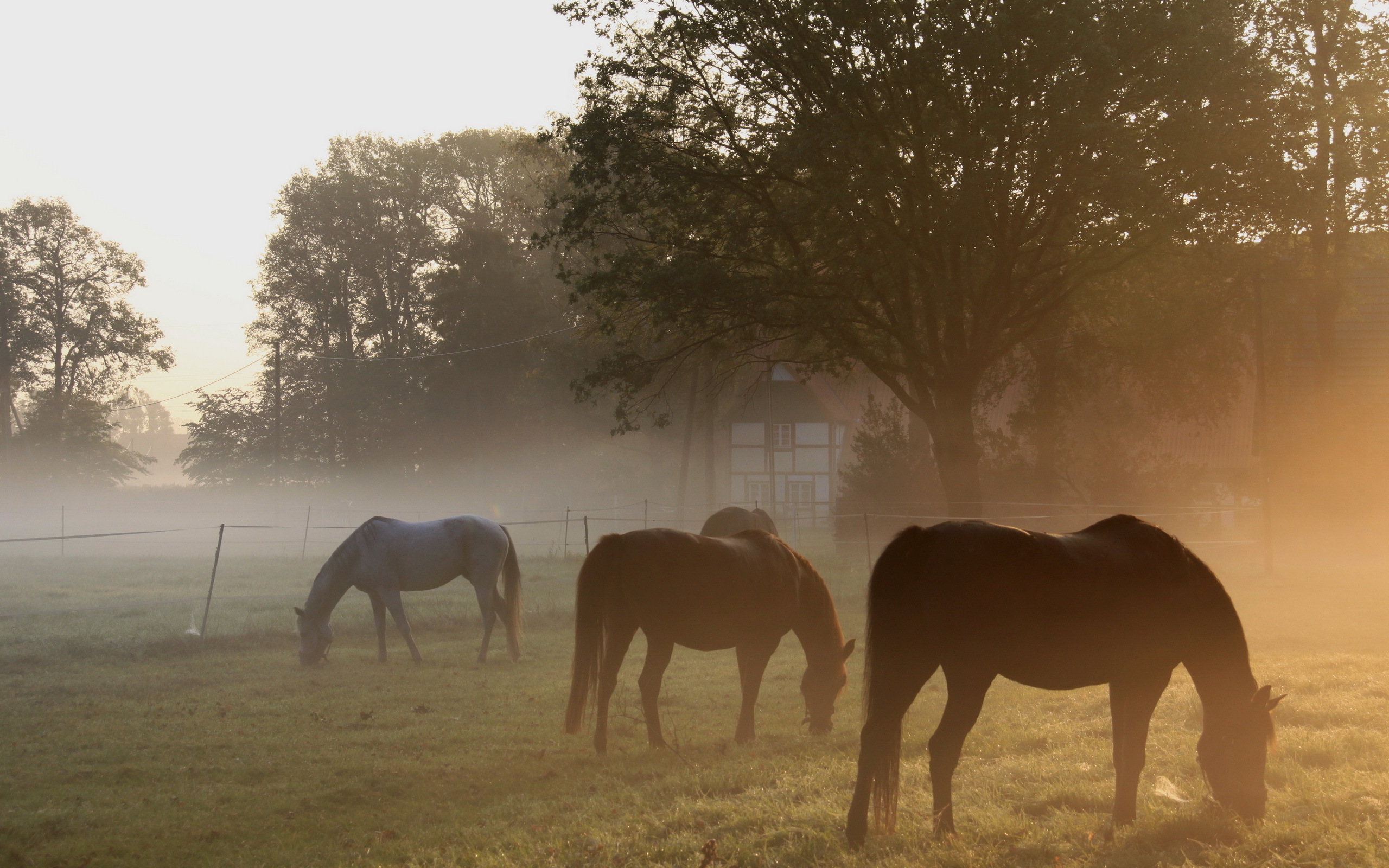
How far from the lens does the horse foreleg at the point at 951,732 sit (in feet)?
15.0

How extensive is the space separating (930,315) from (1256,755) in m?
11.2

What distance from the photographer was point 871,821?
4918 mm

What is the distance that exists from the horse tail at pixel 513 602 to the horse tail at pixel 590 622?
4.64 m

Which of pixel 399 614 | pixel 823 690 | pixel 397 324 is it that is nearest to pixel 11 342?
pixel 397 324

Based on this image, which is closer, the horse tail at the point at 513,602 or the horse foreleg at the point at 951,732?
the horse foreleg at the point at 951,732

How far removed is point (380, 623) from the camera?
1190 cm

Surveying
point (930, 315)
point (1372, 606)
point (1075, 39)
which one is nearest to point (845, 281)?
point (930, 315)

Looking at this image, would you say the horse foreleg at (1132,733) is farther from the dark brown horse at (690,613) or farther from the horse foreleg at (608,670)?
the horse foreleg at (608,670)

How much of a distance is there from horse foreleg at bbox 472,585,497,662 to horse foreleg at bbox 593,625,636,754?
465 cm

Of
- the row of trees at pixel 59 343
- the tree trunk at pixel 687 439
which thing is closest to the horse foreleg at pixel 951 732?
the tree trunk at pixel 687 439

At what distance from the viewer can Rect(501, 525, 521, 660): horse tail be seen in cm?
1178

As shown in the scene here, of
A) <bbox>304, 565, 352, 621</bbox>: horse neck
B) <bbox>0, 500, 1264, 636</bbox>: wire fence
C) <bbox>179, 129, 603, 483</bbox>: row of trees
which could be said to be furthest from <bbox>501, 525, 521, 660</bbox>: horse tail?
<bbox>179, 129, 603, 483</bbox>: row of trees

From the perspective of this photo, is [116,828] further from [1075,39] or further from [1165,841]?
[1075,39]

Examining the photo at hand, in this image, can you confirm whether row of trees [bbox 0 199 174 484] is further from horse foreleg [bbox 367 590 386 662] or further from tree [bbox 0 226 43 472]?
horse foreleg [bbox 367 590 386 662]
